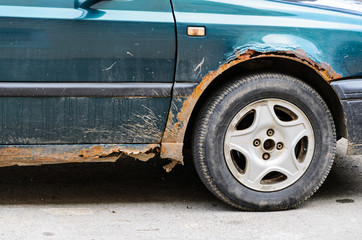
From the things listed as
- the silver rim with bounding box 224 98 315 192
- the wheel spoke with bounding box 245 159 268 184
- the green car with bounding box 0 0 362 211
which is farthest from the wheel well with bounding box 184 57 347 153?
the wheel spoke with bounding box 245 159 268 184

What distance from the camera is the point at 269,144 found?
3.64 m

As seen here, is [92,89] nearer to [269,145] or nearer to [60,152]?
[60,152]

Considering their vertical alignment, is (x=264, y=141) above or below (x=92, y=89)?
below

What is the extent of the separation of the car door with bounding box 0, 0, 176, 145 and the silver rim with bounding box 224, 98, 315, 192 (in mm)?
431

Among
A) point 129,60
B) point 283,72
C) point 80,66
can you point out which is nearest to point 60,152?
point 80,66

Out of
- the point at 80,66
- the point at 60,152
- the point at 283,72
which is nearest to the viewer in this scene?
the point at 80,66

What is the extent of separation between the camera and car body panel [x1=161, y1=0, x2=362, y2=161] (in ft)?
11.2

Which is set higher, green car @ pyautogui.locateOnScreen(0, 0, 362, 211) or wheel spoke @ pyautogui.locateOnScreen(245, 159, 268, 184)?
green car @ pyautogui.locateOnScreen(0, 0, 362, 211)

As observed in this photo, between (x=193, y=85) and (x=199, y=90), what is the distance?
4 centimetres

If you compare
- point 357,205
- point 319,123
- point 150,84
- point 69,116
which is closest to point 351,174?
point 357,205

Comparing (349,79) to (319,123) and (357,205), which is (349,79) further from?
(357,205)

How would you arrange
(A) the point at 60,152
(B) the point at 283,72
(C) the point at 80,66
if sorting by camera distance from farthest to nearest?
(B) the point at 283,72 < (A) the point at 60,152 < (C) the point at 80,66

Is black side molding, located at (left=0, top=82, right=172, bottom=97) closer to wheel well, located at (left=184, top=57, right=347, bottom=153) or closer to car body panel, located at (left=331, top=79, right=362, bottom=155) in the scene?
wheel well, located at (left=184, top=57, right=347, bottom=153)

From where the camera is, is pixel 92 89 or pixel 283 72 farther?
pixel 283 72
